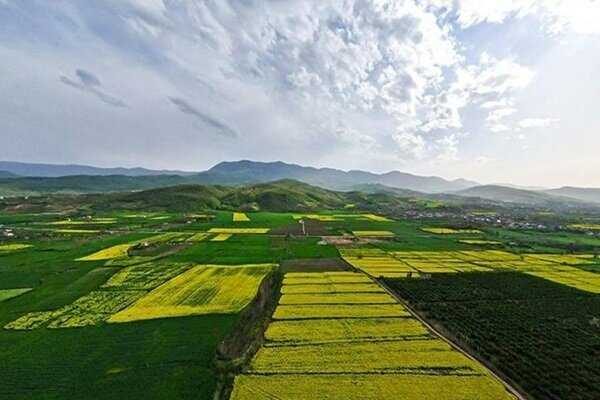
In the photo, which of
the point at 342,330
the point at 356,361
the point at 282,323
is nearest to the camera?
the point at 356,361

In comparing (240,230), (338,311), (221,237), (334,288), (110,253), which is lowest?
(110,253)

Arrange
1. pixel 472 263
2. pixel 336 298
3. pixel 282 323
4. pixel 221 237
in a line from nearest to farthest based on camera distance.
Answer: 1. pixel 282 323
2. pixel 336 298
3. pixel 472 263
4. pixel 221 237

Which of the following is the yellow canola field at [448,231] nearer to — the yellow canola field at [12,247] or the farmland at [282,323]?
the farmland at [282,323]

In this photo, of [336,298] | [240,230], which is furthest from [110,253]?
[336,298]

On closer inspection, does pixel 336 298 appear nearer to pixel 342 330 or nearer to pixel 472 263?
pixel 342 330

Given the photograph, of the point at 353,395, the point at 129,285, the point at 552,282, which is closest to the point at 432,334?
the point at 353,395

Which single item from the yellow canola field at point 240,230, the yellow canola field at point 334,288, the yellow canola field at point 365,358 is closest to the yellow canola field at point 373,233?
the yellow canola field at point 240,230

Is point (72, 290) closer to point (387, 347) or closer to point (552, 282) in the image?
point (387, 347)
